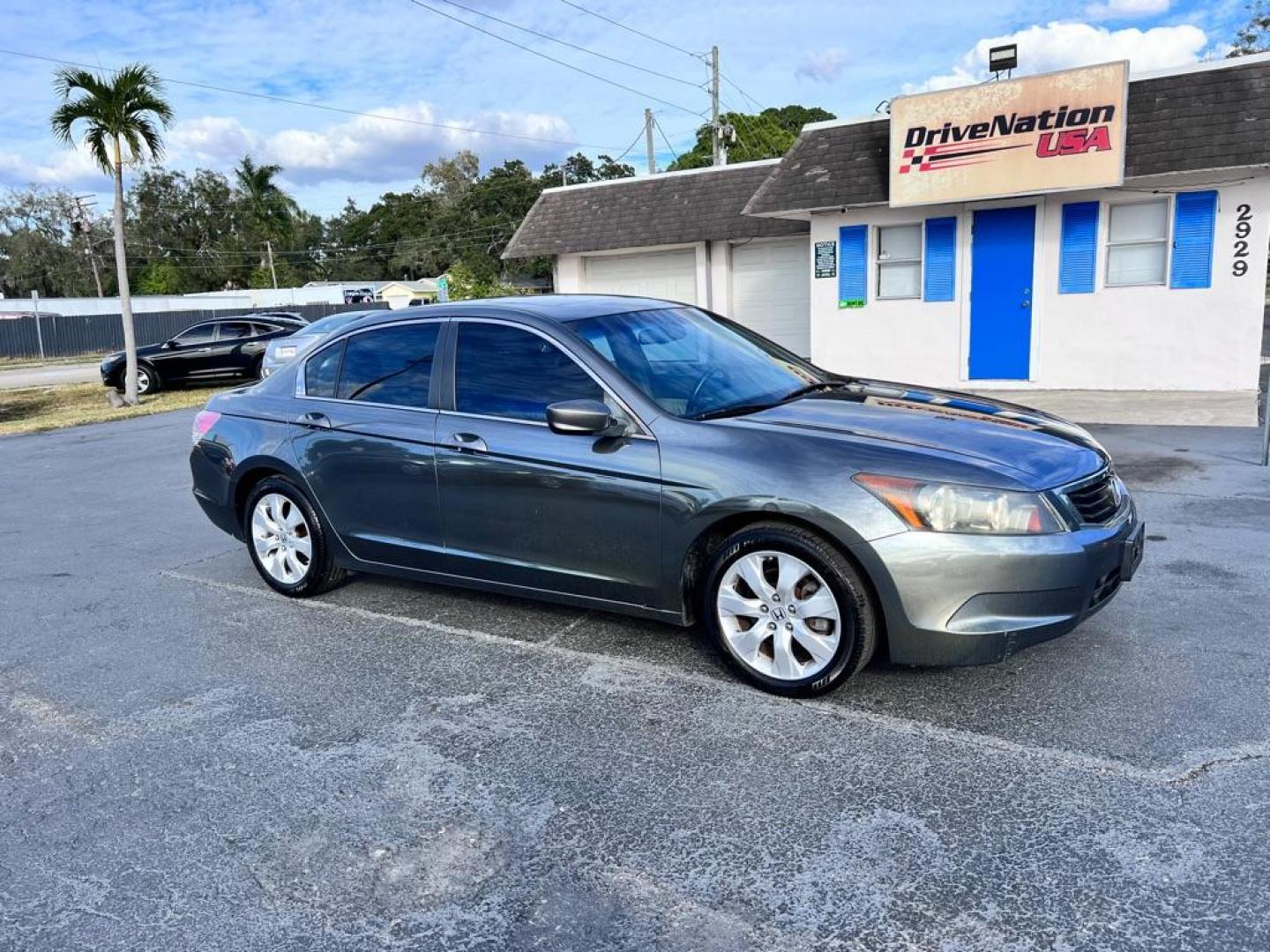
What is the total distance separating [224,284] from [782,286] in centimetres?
7646

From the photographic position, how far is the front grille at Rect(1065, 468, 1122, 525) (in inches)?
153

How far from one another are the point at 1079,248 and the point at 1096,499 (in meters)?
10.5

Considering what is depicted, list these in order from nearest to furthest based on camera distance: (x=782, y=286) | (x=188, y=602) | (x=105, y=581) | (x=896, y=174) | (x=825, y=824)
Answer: (x=825, y=824) → (x=188, y=602) → (x=105, y=581) → (x=896, y=174) → (x=782, y=286)

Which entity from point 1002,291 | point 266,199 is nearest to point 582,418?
point 1002,291

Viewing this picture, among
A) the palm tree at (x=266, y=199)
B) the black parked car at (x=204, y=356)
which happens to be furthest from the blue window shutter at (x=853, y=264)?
the palm tree at (x=266, y=199)

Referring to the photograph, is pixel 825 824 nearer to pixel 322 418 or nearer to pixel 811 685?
pixel 811 685

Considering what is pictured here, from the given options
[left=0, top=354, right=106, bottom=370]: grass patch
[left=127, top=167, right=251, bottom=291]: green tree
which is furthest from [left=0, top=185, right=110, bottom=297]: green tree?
[left=0, top=354, right=106, bottom=370]: grass patch

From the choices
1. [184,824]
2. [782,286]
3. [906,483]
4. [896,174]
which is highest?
[896,174]

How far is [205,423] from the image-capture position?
6074mm

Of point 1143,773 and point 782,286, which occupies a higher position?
point 782,286

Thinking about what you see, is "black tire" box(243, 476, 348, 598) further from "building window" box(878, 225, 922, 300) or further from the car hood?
"building window" box(878, 225, 922, 300)

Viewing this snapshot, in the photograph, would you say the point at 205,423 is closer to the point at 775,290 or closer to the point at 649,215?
the point at 649,215

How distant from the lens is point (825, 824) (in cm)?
315

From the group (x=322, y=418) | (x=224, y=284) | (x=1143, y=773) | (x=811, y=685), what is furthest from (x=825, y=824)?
(x=224, y=284)
